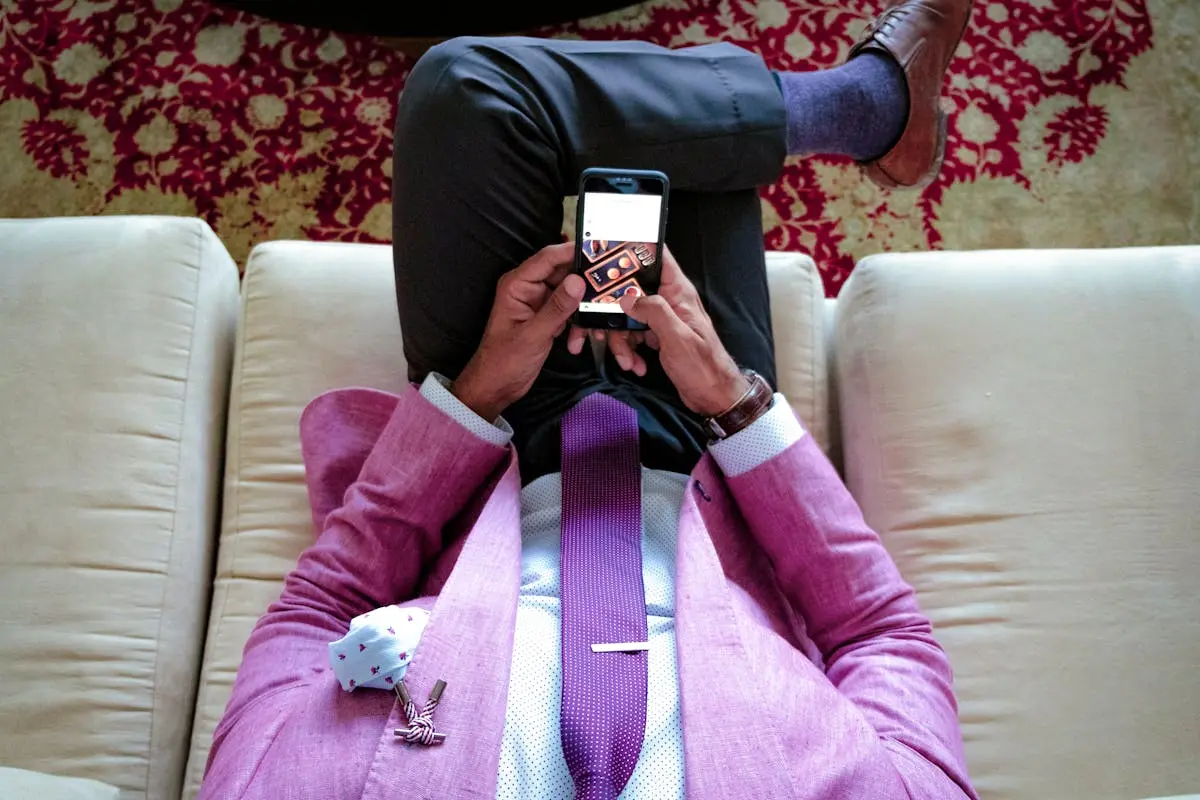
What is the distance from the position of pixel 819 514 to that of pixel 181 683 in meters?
0.74

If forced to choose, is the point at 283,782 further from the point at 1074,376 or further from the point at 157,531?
the point at 1074,376

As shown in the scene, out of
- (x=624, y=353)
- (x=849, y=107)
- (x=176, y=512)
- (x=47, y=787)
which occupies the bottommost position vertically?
(x=47, y=787)

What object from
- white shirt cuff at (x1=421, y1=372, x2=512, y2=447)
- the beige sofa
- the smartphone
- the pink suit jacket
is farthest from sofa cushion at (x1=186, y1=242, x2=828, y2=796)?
the smartphone

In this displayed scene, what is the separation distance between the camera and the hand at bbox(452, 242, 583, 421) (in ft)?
3.09

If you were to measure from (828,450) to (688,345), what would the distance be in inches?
14.1

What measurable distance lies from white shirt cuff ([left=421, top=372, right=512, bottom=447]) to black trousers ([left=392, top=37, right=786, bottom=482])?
0.05m

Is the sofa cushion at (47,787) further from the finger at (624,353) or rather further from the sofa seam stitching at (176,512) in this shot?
the finger at (624,353)

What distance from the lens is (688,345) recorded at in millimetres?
946

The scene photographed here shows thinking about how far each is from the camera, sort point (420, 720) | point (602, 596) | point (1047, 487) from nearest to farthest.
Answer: point (420, 720) → point (602, 596) → point (1047, 487)

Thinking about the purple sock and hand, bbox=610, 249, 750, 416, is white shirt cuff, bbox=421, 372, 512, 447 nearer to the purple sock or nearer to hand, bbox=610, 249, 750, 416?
hand, bbox=610, 249, 750, 416

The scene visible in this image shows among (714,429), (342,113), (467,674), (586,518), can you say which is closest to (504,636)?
(467,674)

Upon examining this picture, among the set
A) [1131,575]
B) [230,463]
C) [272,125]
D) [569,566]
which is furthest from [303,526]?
[1131,575]

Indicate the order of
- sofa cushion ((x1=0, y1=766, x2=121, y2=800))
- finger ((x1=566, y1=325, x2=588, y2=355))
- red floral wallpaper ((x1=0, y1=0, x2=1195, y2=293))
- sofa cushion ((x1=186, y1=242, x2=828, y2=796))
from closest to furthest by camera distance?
sofa cushion ((x1=0, y1=766, x2=121, y2=800))
finger ((x1=566, y1=325, x2=588, y2=355))
sofa cushion ((x1=186, y1=242, x2=828, y2=796))
red floral wallpaper ((x1=0, y1=0, x2=1195, y2=293))

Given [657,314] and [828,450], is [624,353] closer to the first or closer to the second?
[657,314]
